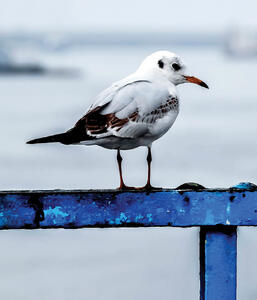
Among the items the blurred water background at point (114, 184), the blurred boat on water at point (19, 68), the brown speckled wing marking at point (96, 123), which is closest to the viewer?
the brown speckled wing marking at point (96, 123)

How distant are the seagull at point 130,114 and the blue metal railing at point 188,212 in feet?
1.34

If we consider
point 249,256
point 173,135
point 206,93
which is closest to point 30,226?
point 249,256

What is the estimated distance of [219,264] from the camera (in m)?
2.81

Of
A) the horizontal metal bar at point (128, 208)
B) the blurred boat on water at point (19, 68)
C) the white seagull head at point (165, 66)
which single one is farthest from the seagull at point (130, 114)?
the blurred boat on water at point (19, 68)

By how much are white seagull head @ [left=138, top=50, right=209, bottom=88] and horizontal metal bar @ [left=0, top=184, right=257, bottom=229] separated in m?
0.91

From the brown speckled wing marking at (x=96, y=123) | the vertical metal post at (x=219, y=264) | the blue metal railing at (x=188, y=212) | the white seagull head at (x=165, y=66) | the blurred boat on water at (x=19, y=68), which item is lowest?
the vertical metal post at (x=219, y=264)

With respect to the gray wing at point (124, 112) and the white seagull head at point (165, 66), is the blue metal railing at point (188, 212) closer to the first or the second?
the gray wing at point (124, 112)

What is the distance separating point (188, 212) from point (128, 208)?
18 cm

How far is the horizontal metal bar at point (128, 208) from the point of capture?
9.03 ft

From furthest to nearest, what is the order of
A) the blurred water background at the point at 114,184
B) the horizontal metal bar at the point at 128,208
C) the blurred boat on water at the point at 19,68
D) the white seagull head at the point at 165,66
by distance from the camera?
the blurred boat on water at the point at 19,68, the blurred water background at the point at 114,184, the white seagull head at the point at 165,66, the horizontal metal bar at the point at 128,208

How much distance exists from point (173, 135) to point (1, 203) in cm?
2377

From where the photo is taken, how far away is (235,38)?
10556 cm

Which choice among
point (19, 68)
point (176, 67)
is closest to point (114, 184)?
point (176, 67)

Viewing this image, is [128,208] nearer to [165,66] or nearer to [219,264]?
[219,264]
